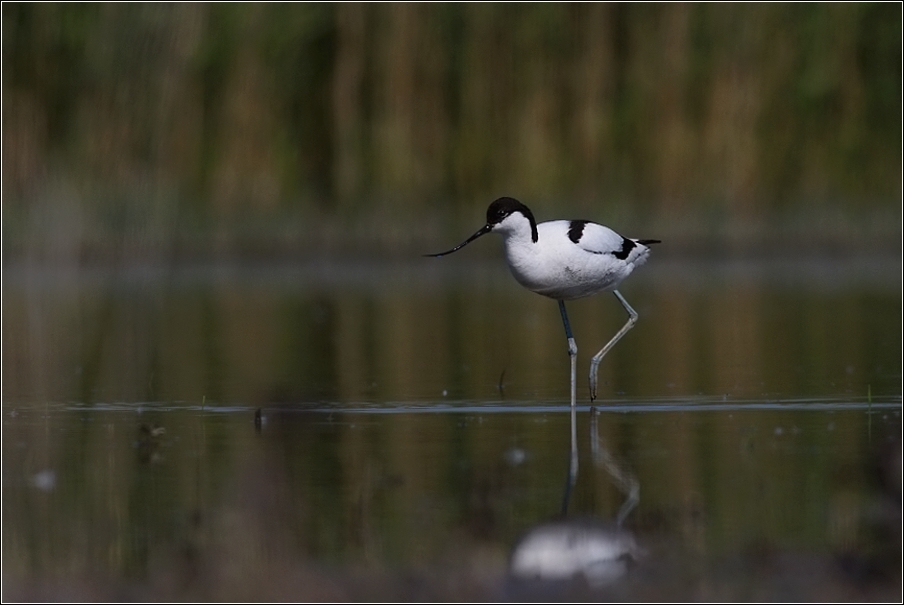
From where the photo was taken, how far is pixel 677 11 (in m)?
16.8

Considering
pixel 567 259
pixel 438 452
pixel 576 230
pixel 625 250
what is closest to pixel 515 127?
pixel 625 250

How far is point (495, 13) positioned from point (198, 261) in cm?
351

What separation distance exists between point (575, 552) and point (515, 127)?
→ 40.9 ft

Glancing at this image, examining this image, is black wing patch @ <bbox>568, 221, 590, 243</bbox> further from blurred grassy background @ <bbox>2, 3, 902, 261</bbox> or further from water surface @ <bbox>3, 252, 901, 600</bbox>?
blurred grassy background @ <bbox>2, 3, 902, 261</bbox>

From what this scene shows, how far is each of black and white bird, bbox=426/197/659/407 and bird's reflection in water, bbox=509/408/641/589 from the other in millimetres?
2712

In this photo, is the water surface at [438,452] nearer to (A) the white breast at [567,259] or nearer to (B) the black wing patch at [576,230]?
(A) the white breast at [567,259]

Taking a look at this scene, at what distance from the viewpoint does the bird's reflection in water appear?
4.44 m

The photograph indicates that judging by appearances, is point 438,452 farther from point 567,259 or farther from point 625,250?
point 625,250

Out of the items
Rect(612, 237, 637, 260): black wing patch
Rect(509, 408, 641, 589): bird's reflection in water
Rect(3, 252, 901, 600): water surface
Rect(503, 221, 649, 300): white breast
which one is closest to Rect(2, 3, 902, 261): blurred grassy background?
Rect(3, 252, 901, 600): water surface

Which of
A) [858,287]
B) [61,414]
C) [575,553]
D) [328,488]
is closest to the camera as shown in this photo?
[575,553]

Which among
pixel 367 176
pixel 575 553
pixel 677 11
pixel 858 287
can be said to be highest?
pixel 677 11

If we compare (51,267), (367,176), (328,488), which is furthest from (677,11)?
(328,488)

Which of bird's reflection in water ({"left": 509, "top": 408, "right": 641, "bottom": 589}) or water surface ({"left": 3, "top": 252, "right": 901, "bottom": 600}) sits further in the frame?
water surface ({"left": 3, "top": 252, "right": 901, "bottom": 600})

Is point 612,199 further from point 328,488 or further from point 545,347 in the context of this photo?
point 328,488
